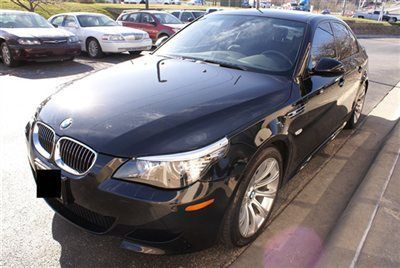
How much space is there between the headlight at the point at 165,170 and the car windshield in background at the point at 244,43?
1499 mm

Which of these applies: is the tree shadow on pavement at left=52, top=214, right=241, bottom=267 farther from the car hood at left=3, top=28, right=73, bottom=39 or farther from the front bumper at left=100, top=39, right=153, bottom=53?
the front bumper at left=100, top=39, right=153, bottom=53

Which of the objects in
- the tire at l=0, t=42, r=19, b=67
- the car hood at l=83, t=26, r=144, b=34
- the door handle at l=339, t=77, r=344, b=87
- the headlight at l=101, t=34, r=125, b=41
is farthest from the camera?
the car hood at l=83, t=26, r=144, b=34

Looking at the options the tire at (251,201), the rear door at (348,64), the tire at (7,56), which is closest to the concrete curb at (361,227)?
the tire at (251,201)

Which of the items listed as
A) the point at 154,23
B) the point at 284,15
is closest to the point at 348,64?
the point at 284,15

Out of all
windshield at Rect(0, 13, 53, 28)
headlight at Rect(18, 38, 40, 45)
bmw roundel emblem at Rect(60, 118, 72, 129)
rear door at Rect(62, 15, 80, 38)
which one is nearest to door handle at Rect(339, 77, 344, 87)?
bmw roundel emblem at Rect(60, 118, 72, 129)

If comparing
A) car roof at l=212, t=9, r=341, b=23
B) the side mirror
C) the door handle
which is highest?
car roof at l=212, t=9, r=341, b=23

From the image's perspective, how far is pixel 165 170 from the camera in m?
2.15

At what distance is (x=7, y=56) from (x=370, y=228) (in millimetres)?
9566

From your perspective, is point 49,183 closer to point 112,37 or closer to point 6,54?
point 6,54

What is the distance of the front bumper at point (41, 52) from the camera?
9312mm

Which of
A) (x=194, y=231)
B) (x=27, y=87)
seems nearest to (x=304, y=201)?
(x=194, y=231)

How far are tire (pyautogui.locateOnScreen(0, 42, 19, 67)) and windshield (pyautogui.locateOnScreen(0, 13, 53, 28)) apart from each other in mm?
724

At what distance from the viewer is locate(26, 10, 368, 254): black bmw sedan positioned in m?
2.18

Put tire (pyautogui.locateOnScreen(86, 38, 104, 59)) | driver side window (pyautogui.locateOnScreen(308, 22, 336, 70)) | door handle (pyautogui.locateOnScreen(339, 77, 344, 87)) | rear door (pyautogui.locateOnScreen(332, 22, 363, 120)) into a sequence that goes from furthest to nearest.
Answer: tire (pyautogui.locateOnScreen(86, 38, 104, 59))
rear door (pyautogui.locateOnScreen(332, 22, 363, 120))
door handle (pyautogui.locateOnScreen(339, 77, 344, 87))
driver side window (pyautogui.locateOnScreen(308, 22, 336, 70))
